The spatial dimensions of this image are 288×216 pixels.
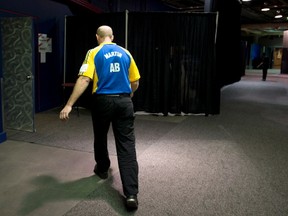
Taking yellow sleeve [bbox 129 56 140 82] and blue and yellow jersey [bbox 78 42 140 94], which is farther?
yellow sleeve [bbox 129 56 140 82]

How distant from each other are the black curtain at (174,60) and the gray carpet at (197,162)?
0.31m

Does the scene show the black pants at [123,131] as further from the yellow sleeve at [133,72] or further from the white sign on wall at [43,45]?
the white sign on wall at [43,45]

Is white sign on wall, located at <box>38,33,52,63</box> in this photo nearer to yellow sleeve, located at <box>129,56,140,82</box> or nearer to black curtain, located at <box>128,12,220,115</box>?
black curtain, located at <box>128,12,220,115</box>

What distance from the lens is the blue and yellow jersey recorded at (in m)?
2.38

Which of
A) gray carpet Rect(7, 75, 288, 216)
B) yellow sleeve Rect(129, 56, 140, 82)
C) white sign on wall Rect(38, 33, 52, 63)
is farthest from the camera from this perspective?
white sign on wall Rect(38, 33, 52, 63)

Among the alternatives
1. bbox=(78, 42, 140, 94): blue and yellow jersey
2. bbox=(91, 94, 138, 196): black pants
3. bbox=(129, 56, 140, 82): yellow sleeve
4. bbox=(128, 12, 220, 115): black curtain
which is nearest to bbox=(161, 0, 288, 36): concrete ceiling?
bbox=(128, 12, 220, 115): black curtain

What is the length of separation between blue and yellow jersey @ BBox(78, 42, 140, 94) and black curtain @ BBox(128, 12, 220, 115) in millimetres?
3380

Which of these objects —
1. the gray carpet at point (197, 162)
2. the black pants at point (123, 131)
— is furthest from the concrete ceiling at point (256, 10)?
the black pants at point (123, 131)

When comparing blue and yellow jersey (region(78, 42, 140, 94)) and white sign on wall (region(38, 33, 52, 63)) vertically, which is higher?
white sign on wall (region(38, 33, 52, 63))

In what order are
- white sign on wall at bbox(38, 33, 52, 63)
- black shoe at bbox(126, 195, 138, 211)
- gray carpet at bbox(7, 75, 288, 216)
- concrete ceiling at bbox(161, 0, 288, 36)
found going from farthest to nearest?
concrete ceiling at bbox(161, 0, 288, 36) → white sign on wall at bbox(38, 33, 52, 63) → gray carpet at bbox(7, 75, 288, 216) → black shoe at bbox(126, 195, 138, 211)

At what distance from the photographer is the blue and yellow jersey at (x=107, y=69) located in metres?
2.38

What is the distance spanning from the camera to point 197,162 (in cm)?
347

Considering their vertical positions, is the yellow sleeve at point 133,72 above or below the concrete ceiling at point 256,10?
below

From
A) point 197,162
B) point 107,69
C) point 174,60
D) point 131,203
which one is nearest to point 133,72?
point 107,69
